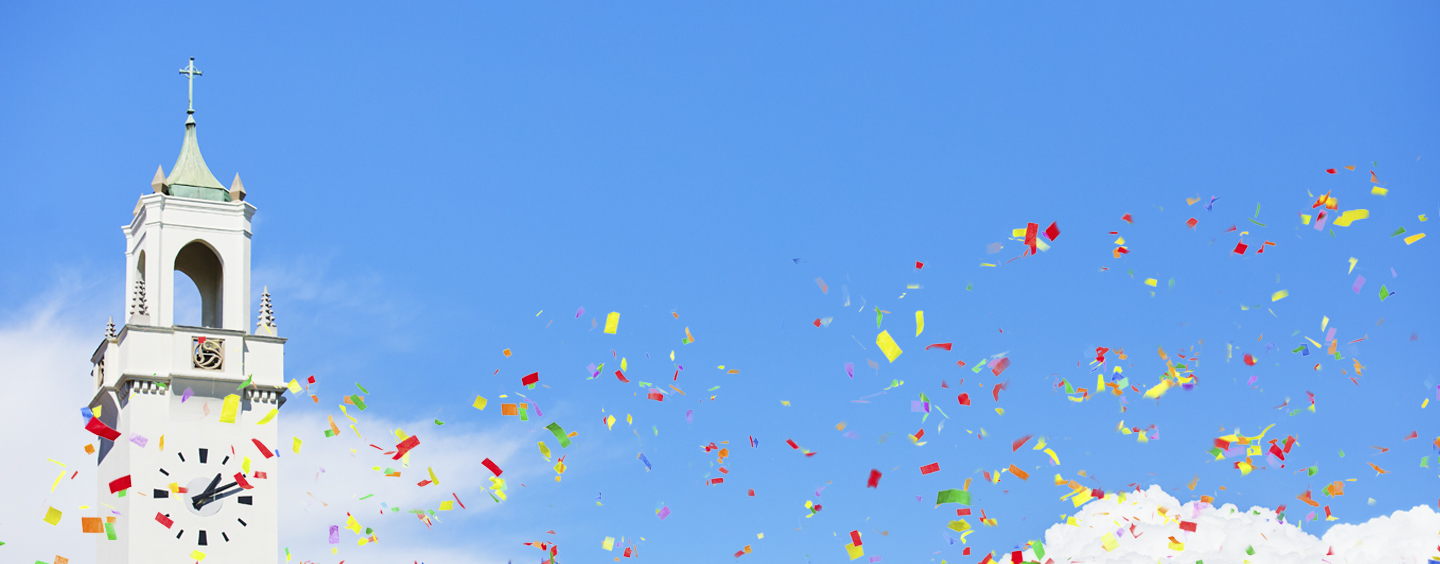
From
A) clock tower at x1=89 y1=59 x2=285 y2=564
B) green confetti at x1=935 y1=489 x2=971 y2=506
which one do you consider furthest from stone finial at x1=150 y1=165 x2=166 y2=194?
green confetti at x1=935 y1=489 x2=971 y2=506

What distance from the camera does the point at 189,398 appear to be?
42.1m

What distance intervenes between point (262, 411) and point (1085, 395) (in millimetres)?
27940

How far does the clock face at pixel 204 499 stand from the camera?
4066cm

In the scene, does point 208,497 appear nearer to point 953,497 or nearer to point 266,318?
point 266,318

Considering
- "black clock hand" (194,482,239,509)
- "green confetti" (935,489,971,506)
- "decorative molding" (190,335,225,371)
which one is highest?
"decorative molding" (190,335,225,371)

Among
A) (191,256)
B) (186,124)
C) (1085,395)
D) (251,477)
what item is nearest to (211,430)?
(251,477)

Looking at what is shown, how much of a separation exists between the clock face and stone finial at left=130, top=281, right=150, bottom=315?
13.5ft

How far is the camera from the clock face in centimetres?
4066

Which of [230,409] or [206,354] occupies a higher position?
[206,354]

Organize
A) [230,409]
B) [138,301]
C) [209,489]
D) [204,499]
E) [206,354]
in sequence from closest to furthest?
[204,499] → [209,489] → [230,409] → [206,354] → [138,301]

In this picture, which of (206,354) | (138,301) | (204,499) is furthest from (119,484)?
(138,301)

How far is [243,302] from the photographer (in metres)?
43.5

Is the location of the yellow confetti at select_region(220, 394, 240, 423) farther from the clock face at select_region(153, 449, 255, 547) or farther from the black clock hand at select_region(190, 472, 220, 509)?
the black clock hand at select_region(190, 472, 220, 509)

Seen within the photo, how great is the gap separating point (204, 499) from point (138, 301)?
579 cm
